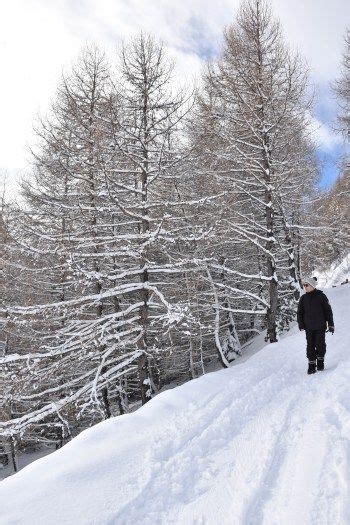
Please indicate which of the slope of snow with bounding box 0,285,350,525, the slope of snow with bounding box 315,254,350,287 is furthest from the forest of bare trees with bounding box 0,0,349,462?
the slope of snow with bounding box 315,254,350,287

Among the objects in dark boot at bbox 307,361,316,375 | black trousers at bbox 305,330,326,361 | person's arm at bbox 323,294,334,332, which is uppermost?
person's arm at bbox 323,294,334,332

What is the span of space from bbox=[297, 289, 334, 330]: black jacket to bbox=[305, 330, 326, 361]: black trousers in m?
0.12

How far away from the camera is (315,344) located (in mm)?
7133

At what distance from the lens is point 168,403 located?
5.69 metres

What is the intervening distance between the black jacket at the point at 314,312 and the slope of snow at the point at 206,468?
64.0 inches

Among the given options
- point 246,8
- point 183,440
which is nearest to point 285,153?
point 246,8

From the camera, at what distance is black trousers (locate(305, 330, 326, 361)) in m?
6.97

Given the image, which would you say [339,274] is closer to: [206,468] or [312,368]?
[312,368]

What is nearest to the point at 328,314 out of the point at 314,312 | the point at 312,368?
the point at 314,312

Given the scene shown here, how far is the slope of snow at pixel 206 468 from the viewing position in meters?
2.83

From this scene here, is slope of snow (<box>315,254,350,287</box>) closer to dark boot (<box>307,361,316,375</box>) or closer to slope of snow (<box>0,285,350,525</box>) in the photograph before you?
dark boot (<box>307,361,316,375</box>)

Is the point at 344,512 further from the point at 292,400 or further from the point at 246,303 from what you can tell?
the point at 246,303

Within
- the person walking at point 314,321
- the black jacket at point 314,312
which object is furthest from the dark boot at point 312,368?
the black jacket at point 314,312

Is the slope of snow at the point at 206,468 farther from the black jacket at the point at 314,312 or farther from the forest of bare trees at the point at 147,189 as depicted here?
the forest of bare trees at the point at 147,189
